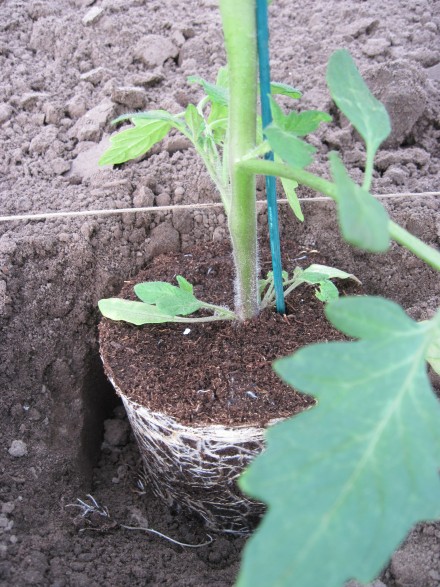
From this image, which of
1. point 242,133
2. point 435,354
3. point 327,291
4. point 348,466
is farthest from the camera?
point 327,291

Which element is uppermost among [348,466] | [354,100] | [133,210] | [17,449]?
[354,100]

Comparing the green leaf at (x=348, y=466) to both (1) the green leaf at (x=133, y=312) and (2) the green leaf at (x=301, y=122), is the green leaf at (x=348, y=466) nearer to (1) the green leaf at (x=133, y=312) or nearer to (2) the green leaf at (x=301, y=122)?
(2) the green leaf at (x=301, y=122)

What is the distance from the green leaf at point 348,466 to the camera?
55 cm

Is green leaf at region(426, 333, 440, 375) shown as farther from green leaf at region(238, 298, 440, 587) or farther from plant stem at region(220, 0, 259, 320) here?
green leaf at region(238, 298, 440, 587)

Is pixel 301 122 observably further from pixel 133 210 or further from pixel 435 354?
pixel 133 210

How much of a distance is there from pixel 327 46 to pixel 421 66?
32 cm

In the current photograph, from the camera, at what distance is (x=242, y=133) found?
1.04 meters

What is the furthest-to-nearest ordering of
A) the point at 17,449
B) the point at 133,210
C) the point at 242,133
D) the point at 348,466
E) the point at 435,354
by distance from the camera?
the point at 133,210, the point at 17,449, the point at 435,354, the point at 242,133, the point at 348,466

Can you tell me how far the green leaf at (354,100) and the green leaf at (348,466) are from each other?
11.9 inches

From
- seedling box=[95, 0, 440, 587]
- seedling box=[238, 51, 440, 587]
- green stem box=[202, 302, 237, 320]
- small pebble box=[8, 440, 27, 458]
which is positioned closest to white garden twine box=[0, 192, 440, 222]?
green stem box=[202, 302, 237, 320]

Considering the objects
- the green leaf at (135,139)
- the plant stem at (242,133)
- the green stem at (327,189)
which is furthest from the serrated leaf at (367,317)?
the green leaf at (135,139)

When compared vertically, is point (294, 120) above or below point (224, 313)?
above

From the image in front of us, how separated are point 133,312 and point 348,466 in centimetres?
77

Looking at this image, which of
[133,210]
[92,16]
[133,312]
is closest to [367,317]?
[133,312]
